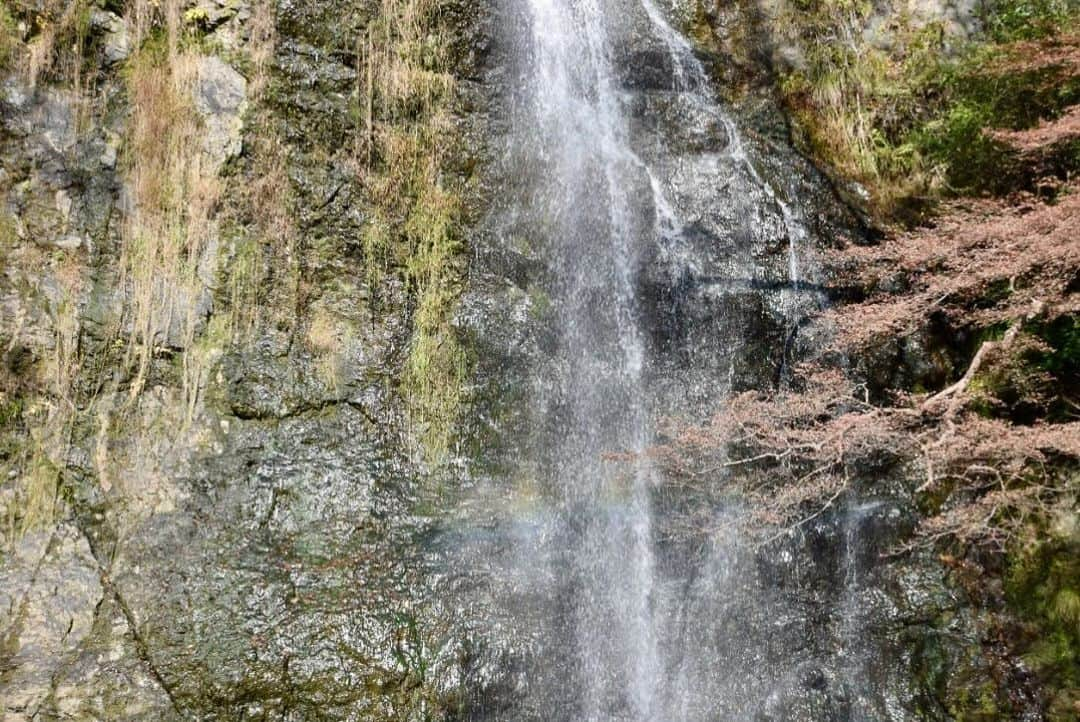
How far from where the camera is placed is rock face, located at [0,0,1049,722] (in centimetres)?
505

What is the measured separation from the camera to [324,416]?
5688mm

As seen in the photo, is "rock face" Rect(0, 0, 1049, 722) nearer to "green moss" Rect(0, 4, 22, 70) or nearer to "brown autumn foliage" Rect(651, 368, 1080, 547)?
"green moss" Rect(0, 4, 22, 70)

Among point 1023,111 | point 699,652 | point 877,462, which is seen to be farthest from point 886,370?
point 699,652

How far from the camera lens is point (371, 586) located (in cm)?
543

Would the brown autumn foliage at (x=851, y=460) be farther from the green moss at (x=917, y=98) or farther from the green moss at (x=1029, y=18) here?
the green moss at (x=1029, y=18)

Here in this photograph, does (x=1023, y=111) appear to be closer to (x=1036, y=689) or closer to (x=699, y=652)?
(x=1036, y=689)

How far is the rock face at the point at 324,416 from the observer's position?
505 cm

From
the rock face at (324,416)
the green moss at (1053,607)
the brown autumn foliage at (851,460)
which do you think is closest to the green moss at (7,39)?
the rock face at (324,416)

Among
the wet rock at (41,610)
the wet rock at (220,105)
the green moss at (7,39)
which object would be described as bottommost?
the wet rock at (41,610)

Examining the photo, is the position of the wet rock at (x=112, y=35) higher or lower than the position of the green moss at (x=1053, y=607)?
higher

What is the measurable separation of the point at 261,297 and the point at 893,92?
20.3 feet

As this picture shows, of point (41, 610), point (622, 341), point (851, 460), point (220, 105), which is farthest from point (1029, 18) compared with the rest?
point (41, 610)

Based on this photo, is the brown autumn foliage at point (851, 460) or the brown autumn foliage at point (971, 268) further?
the brown autumn foliage at point (851, 460)

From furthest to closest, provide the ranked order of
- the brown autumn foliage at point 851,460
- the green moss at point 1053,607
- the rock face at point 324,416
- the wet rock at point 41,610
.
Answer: the green moss at point 1053,607 < the brown autumn foliage at point 851,460 < the rock face at point 324,416 < the wet rock at point 41,610
